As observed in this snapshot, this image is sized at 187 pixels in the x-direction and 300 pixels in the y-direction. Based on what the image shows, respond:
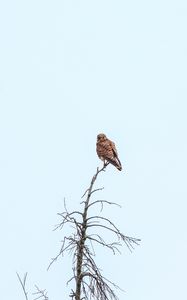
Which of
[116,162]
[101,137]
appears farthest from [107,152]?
[101,137]

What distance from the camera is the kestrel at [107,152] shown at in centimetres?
1288

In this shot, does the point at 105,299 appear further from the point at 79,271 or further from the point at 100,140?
the point at 100,140

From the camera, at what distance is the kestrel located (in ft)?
42.3

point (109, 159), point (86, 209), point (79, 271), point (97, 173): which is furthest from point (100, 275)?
point (109, 159)

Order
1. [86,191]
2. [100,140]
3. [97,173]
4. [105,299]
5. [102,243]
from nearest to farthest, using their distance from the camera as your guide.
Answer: [105,299] < [102,243] < [86,191] < [97,173] < [100,140]

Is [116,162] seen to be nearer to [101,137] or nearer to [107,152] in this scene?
[107,152]

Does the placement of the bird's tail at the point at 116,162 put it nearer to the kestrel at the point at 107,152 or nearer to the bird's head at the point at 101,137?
the kestrel at the point at 107,152

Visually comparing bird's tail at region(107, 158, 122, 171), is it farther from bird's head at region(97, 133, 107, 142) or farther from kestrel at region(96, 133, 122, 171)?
bird's head at region(97, 133, 107, 142)

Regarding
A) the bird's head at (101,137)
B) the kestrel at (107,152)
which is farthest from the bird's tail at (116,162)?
the bird's head at (101,137)

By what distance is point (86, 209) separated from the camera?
5656 mm

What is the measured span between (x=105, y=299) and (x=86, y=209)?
2.74 feet

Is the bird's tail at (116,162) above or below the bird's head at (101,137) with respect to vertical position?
below

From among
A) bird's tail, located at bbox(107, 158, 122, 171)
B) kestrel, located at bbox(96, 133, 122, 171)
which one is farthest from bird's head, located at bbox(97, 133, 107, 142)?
bird's tail, located at bbox(107, 158, 122, 171)

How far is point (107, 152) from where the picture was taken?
13.0 metres
